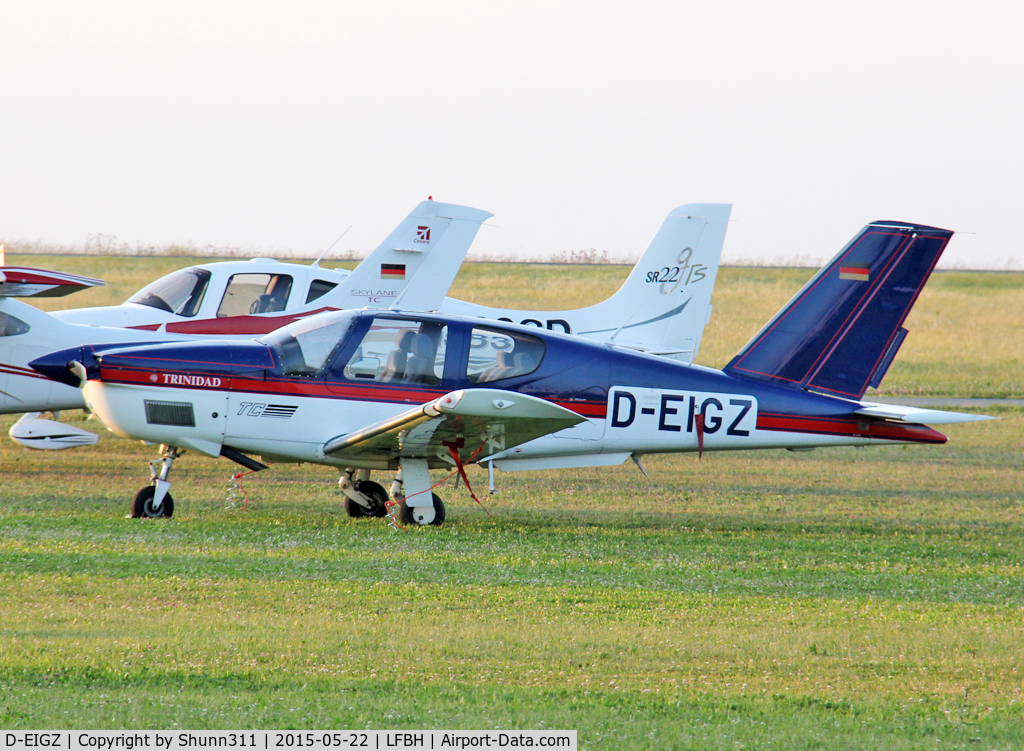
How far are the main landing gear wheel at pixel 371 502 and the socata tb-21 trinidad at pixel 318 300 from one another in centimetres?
293

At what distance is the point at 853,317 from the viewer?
36.0ft

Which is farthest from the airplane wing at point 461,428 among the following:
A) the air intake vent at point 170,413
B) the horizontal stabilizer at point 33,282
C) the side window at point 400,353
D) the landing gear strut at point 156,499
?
the horizontal stabilizer at point 33,282

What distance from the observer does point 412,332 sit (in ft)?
33.3

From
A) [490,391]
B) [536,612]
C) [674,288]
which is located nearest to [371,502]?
[490,391]

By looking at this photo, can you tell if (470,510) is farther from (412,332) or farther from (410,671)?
(410,671)

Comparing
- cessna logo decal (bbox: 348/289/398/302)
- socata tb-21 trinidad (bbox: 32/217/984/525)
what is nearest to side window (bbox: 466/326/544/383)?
socata tb-21 trinidad (bbox: 32/217/984/525)

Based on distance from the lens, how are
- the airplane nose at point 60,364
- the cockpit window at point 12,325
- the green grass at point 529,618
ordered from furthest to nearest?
the cockpit window at point 12,325, the airplane nose at point 60,364, the green grass at point 529,618

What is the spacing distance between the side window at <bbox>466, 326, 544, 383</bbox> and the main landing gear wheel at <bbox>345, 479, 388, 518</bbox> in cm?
163

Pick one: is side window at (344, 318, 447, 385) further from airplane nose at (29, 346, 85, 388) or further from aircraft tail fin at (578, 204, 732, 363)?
aircraft tail fin at (578, 204, 732, 363)

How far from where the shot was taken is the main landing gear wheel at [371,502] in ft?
35.7

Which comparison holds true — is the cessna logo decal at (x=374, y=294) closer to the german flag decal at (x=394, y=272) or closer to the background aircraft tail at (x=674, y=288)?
the german flag decal at (x=394, y=272)

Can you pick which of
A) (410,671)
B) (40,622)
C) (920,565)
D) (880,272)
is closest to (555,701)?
(410,671)

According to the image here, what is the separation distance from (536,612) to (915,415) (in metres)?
5.21

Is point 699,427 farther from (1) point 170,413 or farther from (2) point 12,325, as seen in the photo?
(2) point 12,325
